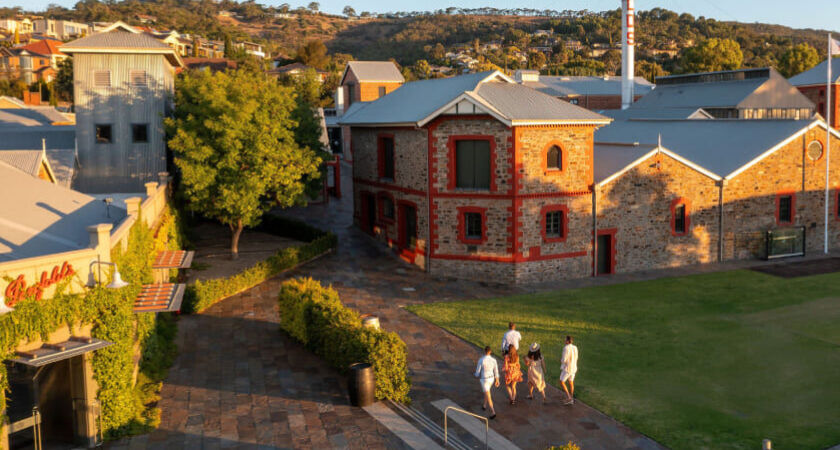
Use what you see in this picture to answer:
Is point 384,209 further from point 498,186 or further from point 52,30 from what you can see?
point 52,30

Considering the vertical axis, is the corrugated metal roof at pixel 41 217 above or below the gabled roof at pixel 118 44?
below

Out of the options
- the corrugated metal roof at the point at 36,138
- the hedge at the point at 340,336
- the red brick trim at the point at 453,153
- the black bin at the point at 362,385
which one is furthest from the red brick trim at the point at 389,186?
the black bin at the point at 362,385

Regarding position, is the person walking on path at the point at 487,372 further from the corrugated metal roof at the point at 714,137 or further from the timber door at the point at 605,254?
the corrugated metal roof at the point at 714,137

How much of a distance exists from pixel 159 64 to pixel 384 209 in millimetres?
13904

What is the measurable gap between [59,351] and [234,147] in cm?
2010

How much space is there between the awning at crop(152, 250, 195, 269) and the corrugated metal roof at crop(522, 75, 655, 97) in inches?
2564

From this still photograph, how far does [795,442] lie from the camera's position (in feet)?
50.8

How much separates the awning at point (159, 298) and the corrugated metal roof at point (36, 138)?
23370mm

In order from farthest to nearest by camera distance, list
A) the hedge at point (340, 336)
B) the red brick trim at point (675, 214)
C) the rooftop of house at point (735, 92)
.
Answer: the rooftop of house at point (735, 92) < the red brick trim at point (675, 214) < the hedge at point (340, 336)

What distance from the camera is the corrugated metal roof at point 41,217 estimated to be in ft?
56.8

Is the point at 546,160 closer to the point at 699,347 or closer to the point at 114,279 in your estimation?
the point at 699,347

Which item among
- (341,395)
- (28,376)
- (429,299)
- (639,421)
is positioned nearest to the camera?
(28,376)

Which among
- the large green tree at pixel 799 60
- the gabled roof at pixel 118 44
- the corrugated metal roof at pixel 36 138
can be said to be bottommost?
the corrugated metal roof at pixel 36 138

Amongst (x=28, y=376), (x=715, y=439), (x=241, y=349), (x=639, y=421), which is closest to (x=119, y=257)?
(x=28, y=376)
